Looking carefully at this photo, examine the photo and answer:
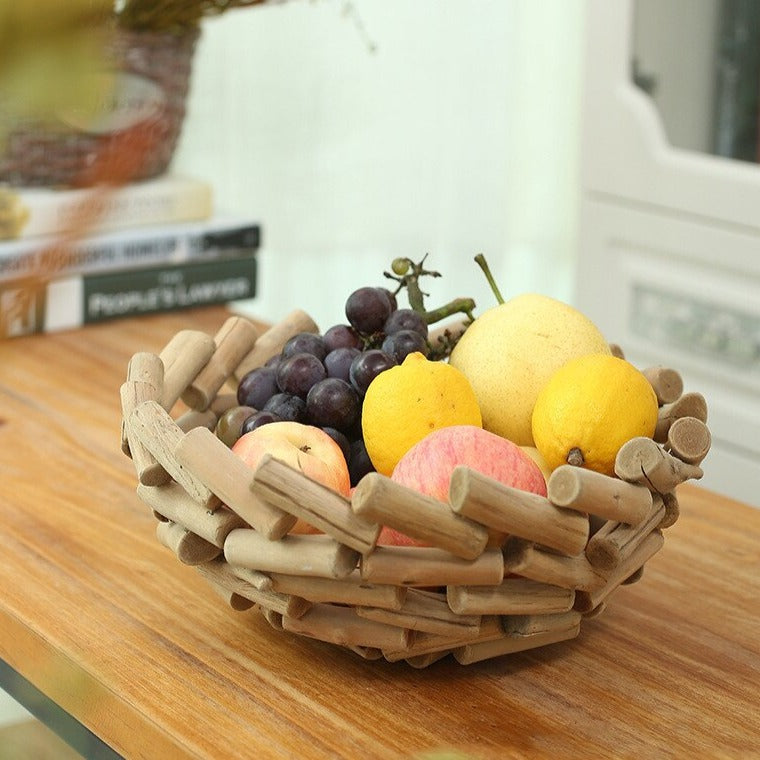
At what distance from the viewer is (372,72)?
85.9 inches

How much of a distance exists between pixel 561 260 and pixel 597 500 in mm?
2253

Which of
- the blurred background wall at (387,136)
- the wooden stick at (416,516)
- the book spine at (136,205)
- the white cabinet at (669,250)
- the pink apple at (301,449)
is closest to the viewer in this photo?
the wooden stick at (416,516)

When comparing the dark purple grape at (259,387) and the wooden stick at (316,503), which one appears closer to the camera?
the wooden stick at (316,503)

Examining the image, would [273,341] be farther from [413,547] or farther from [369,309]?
[413,547]

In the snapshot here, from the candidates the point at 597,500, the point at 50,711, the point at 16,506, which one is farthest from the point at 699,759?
the point at 16,506

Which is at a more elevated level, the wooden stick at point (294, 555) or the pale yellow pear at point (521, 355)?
the pale yellow pear at point (521, 355)

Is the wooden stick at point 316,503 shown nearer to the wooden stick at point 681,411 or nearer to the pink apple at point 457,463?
the pink apple at point 457,463

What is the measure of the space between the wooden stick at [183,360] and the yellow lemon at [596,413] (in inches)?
8.8

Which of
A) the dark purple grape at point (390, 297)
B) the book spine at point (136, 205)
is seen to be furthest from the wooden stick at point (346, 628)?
the book spine at point (136, 205)

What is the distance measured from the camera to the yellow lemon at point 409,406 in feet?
1.87

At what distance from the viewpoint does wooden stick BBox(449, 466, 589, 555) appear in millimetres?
455

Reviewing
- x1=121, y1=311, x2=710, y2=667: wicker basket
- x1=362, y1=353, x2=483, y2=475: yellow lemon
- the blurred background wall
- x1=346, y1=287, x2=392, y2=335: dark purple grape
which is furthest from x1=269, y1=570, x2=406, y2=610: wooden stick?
the blurred background wall

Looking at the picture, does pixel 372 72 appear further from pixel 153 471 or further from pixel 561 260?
pixel 153 471

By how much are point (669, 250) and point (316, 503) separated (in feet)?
5.08
